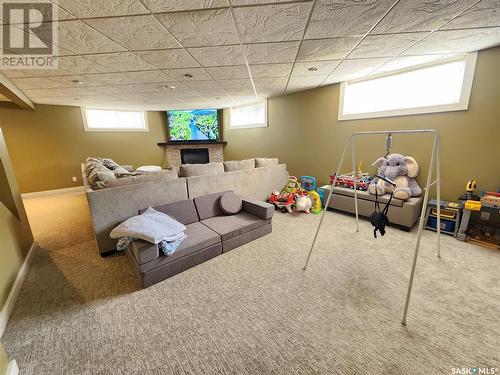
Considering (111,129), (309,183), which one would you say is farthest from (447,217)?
(111,129)

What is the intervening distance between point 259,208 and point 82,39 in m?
2.62

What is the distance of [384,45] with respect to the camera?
2166mm

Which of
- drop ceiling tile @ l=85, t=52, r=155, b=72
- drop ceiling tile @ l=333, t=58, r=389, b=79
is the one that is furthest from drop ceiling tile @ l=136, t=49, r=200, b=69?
drop ceiling tile @ l=333, t=58, r=389, b=79

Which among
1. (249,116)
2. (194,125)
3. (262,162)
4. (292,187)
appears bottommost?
(292,187)

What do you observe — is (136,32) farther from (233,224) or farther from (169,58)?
(233,224)

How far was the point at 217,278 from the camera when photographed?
6.06 feet

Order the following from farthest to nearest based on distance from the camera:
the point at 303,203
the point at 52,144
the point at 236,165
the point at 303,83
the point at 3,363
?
the point at 52,144 → the point at 303,83 → the point at 303,203 → the point at 236,165 → the point at 3,363

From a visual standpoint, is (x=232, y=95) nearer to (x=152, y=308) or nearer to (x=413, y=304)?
(x=152, y=308)

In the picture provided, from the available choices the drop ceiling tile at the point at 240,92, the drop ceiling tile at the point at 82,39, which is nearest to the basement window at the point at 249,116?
the drop ceiling tile at the point at 240,92

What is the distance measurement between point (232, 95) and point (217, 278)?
4072 mm

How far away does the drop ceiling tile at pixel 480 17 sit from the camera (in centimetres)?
150

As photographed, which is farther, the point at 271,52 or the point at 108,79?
the point at 108,79

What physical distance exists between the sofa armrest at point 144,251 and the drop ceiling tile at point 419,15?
2884 millimetres

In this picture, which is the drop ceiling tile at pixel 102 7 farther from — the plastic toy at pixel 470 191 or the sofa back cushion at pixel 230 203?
the plastic toy at pixel 470 191
